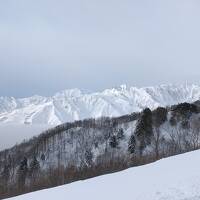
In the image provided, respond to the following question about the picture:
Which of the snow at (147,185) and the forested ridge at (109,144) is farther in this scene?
the forested ridge at (109,144)

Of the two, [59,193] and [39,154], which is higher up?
[59,193]

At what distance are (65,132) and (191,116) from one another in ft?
206

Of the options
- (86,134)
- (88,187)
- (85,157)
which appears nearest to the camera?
(88,187)

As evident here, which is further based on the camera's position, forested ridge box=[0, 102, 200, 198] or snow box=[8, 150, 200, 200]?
forested ridge box=[0, 102, 200, 198]

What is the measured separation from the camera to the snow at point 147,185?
16.0 meters

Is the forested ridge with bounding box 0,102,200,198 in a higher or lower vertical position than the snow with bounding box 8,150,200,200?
lower

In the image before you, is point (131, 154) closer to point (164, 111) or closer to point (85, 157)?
point (164, 111)

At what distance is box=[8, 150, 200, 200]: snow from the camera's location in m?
16.0

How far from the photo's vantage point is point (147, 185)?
17859mm

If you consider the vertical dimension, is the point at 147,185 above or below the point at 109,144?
above

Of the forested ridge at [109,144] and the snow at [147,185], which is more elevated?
the snow at [147,185]

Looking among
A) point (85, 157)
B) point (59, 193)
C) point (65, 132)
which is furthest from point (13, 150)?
point (59, 193)

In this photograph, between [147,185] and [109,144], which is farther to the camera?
[109,144]

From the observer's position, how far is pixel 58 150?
136750 millimetres
